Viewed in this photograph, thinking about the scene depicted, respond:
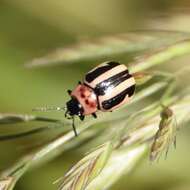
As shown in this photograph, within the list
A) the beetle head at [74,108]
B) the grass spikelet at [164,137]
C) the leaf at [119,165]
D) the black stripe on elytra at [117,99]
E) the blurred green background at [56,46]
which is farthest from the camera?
the blurred green background at [56,46]

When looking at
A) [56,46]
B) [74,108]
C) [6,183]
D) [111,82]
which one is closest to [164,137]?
[6,183]

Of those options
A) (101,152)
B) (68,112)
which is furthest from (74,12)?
(101,152)

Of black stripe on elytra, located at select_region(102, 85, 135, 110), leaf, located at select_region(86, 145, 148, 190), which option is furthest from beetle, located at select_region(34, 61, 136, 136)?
leaf, located at select_region(86, 145, 148, 190)

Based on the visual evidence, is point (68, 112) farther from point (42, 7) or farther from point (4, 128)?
point (42, 7)

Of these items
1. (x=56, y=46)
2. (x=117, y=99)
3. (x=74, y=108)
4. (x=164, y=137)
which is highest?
(x=56, y=46)

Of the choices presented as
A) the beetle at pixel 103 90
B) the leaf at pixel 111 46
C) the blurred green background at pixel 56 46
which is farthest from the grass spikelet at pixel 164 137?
the blurred green background at pixel 56 46

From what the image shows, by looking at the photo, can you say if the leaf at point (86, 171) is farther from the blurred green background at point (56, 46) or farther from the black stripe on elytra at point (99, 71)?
the blurred green background at point (56, 46)

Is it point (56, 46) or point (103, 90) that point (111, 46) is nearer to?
point (103, 90)
